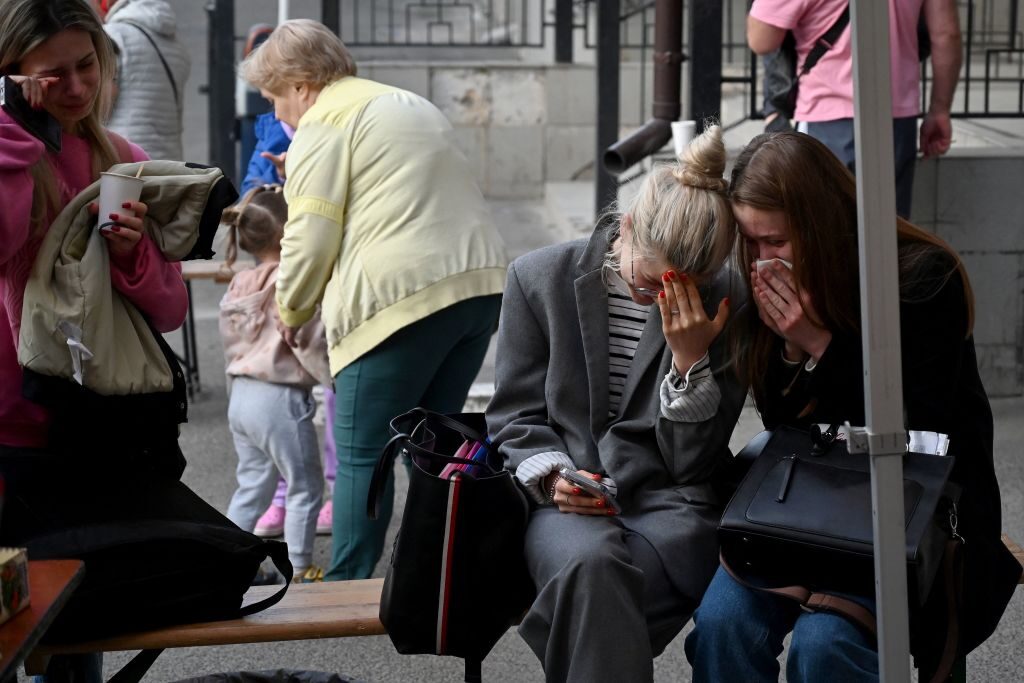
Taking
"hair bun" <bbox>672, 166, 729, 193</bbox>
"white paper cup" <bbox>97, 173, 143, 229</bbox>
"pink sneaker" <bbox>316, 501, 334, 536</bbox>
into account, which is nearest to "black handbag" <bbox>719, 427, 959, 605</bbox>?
"hair bun" <bbox>672, 166, 729, 193</bbox>

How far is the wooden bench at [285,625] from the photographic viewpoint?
2.60m

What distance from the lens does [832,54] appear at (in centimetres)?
495

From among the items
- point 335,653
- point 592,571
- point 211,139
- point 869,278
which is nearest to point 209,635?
point 592,571

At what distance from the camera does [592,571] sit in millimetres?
2564

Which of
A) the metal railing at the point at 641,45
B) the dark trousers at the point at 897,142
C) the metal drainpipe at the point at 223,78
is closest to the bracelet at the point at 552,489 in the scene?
the dark trousers at the point at 897,142

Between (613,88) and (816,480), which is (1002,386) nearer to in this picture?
(613,88)

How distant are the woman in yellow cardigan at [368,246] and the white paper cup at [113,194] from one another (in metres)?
0.77

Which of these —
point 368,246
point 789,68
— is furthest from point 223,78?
point 368,246

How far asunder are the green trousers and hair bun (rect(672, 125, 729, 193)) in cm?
102

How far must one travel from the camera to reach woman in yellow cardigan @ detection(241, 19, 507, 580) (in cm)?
349

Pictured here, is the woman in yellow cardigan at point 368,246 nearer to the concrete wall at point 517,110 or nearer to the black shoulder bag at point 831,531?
the black shoulder bag at point 831,531

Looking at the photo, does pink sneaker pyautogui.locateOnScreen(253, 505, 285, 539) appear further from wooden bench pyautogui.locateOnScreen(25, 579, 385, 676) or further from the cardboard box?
the cardboard box

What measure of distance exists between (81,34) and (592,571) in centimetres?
155

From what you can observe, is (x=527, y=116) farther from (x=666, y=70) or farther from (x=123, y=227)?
(x=123, y=227)
